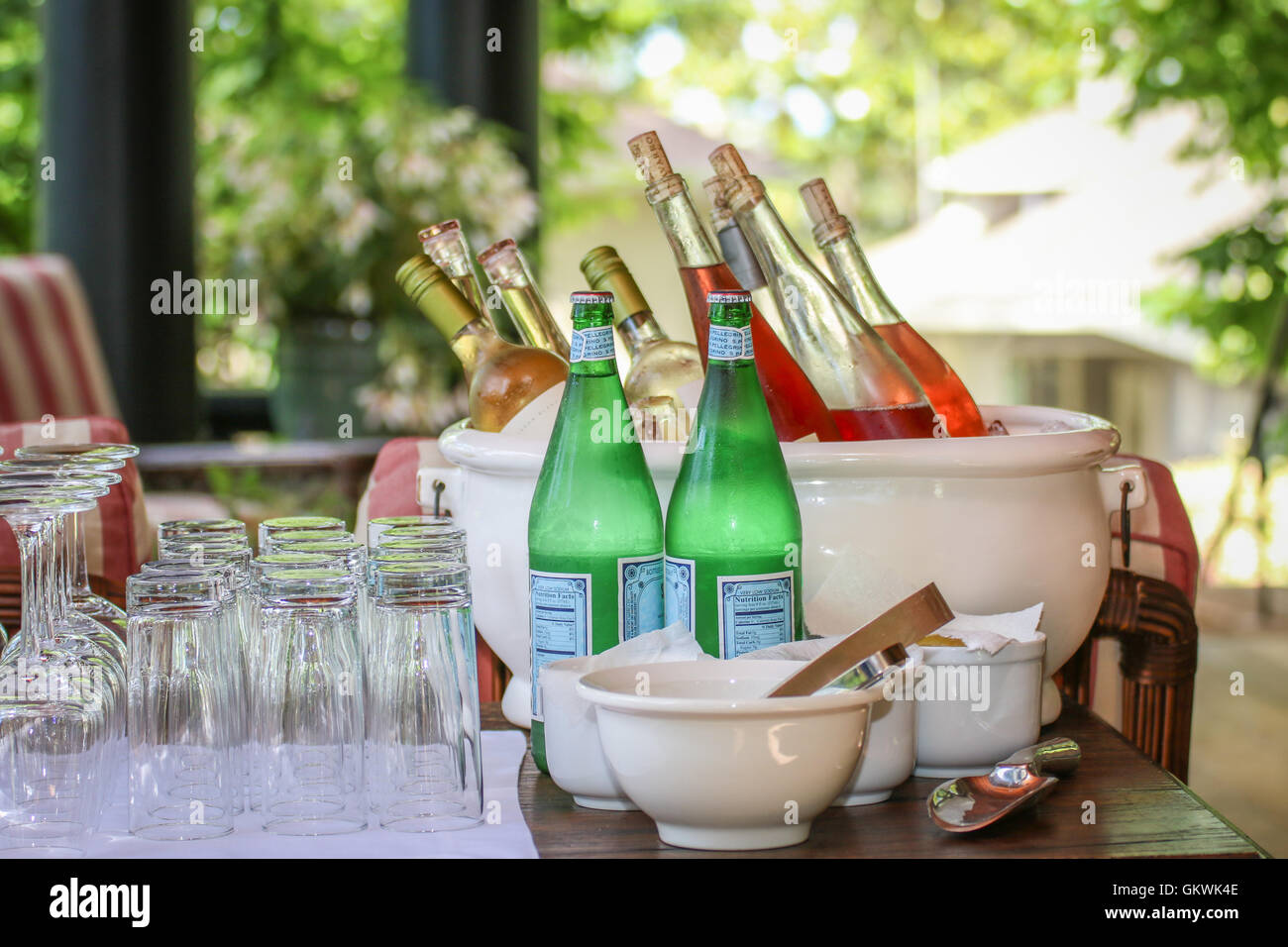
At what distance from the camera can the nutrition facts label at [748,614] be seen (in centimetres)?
75

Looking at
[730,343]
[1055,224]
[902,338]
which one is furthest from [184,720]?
[1055,224]

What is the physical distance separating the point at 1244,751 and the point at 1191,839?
2.73 metres

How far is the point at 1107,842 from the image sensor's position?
0.67 m

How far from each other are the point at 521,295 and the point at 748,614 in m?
0.33

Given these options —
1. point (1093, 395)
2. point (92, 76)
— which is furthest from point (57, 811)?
point (1093, 395)

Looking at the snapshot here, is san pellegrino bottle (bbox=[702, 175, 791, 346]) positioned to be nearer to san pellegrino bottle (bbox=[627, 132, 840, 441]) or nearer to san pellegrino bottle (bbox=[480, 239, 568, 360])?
san pellegrino bottle (bbox=[627, 132, 840, 441])

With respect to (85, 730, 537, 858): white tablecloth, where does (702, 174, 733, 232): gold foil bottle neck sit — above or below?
above

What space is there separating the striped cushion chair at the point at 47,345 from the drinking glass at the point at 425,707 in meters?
2.33

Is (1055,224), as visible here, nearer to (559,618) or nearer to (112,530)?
(112,530)

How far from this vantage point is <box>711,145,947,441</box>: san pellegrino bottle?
93 cm

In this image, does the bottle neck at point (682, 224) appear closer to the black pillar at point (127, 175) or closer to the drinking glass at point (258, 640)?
the drinking glass at point (258, 640)

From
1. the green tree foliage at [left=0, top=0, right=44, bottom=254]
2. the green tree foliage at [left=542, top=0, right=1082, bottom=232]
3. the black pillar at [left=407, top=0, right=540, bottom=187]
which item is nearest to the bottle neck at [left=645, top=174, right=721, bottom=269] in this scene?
the black pillar at [left=407, top=0, right=540, bottom=187]

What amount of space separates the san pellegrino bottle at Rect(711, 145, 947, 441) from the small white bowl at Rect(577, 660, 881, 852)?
0.32 meters

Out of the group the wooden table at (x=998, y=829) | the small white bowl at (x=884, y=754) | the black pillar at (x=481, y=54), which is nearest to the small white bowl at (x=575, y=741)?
the wooden table at (x=998, y=829)
